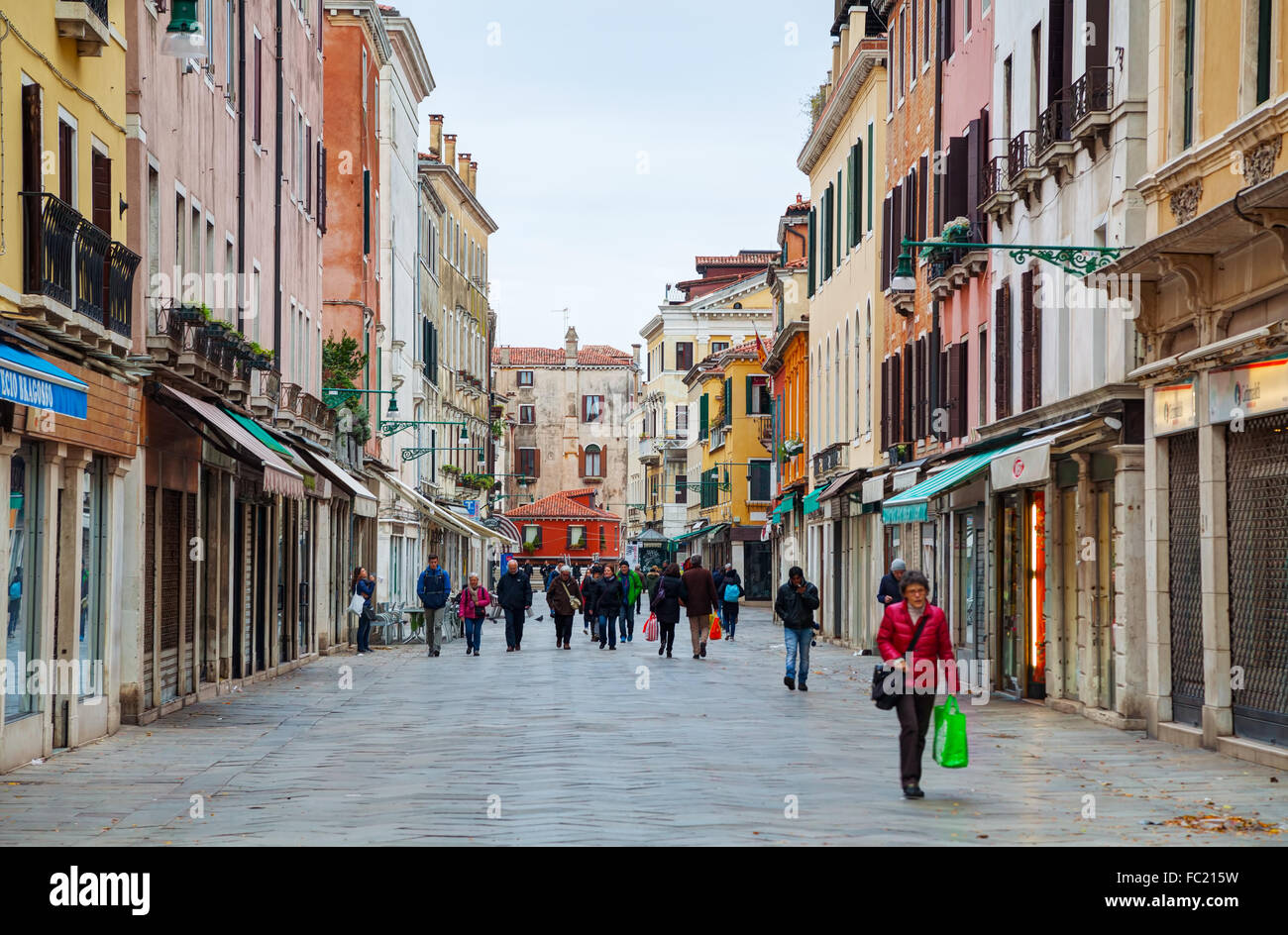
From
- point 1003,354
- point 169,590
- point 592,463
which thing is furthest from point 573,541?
point 169,590

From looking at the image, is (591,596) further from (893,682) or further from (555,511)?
(555,511)

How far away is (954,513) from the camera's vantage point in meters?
29.9

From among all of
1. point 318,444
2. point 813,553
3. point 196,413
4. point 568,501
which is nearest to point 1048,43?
point 196,413

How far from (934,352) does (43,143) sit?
1830 cm

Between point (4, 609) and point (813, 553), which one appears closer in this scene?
point (4, 609)

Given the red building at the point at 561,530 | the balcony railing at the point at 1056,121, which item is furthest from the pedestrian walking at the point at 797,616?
the red building at the point at 561,530

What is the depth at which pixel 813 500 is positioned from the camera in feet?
153

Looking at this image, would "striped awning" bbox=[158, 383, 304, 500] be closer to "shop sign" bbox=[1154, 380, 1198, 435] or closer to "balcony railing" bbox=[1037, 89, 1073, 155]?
"shop sign" bbox=[1154, 380, 1198, 435]

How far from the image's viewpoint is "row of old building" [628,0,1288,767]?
1641 centimetres

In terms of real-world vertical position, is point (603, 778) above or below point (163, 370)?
below

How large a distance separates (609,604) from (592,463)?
99874 millimetres

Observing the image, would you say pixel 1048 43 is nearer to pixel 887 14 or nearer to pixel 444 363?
pixel 887 14

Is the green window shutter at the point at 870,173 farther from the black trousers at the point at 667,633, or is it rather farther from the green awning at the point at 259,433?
the green awning at the point at 259,433

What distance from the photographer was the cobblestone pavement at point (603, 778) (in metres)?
11.5
